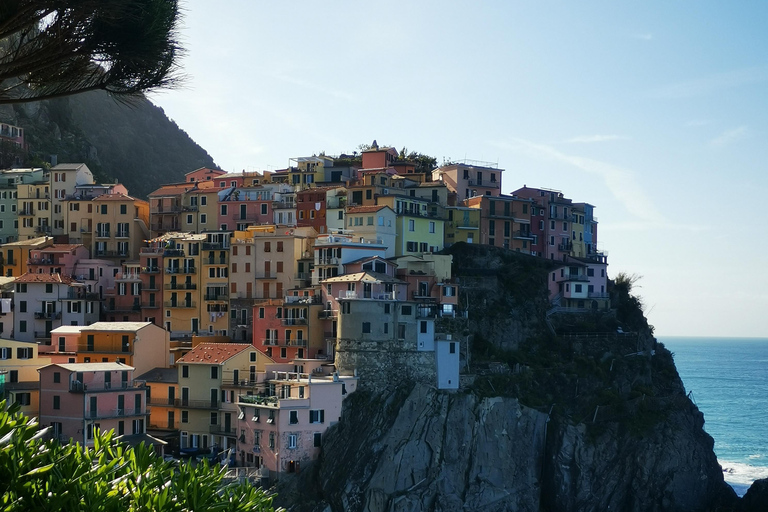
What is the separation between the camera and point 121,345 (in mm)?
67625

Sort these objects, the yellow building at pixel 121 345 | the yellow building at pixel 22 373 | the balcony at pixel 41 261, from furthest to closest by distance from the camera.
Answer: the balcony at pixel 41 261, the yellow building at pixel 121 345, the yellow building at pixel 22 373

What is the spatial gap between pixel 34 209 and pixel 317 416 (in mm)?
40542

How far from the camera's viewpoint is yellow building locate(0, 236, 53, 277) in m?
82.2

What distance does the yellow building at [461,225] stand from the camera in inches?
3157

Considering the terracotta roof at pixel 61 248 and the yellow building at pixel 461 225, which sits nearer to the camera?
the terracotta roof at pixel 61 248

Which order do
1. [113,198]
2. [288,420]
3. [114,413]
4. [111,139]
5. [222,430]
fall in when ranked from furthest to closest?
[111,139]
[113,198]
[222,430]
[114,413]
[288,420]

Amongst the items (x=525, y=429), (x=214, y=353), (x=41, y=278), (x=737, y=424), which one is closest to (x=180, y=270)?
(x=41, y=278)

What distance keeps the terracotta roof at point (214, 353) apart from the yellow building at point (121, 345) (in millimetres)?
3525

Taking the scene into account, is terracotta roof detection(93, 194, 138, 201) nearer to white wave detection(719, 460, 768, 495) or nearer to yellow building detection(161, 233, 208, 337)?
yellow building detection(161, 233, 208, 337)

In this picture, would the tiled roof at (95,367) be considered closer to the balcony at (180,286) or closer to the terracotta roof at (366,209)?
the balcony at (180,286)

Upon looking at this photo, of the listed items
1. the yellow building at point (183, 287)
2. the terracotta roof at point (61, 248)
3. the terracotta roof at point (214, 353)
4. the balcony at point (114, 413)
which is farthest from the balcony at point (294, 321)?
the terracotta roof at point (61, 248)

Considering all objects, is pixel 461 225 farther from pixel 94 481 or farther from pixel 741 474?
pixel 94 481

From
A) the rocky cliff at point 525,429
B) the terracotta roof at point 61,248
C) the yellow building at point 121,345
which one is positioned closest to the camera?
the rocky cliff at point 525,429

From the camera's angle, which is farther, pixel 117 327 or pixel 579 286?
pixel 579 286
